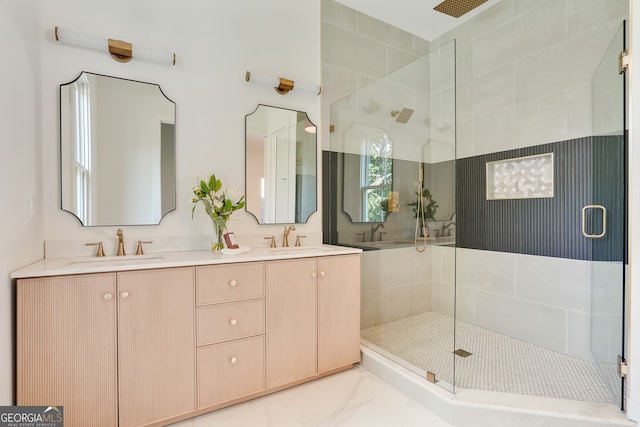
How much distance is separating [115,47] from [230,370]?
2.00 m

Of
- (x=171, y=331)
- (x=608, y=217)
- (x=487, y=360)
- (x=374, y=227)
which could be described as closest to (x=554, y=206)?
(x=608, y=217)

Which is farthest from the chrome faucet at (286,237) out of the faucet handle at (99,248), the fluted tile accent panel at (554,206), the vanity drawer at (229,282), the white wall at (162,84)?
the fluted tile accent panel at (554,206)

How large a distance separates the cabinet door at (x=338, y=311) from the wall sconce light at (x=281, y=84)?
1348 millimetres

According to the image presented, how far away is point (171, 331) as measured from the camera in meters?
1.69

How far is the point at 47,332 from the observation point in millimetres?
1438

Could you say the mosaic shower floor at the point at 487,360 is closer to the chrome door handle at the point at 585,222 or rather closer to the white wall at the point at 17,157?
the chrome door handle at the point at 585,222

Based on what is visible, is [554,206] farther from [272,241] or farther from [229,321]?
[229,321]

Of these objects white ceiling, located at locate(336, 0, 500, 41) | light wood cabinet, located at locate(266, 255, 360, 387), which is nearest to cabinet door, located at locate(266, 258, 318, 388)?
light wood cabinet, located at locate(266, 255, 360, 387)

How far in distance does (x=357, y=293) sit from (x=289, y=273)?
59 cm

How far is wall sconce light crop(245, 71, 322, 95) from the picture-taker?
2.36 meters

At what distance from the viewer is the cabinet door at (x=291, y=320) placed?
1989mm

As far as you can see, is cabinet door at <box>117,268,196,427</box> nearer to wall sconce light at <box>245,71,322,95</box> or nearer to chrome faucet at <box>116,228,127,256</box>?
chrome faucet at <box>116,228,127,256</box>

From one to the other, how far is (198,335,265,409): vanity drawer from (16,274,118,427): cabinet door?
0.42 meters

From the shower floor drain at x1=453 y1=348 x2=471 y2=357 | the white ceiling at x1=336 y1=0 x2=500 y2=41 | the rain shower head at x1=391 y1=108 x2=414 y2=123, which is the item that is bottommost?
the shower floor drain at x1=453 y1=348 x2=471 y2=357
